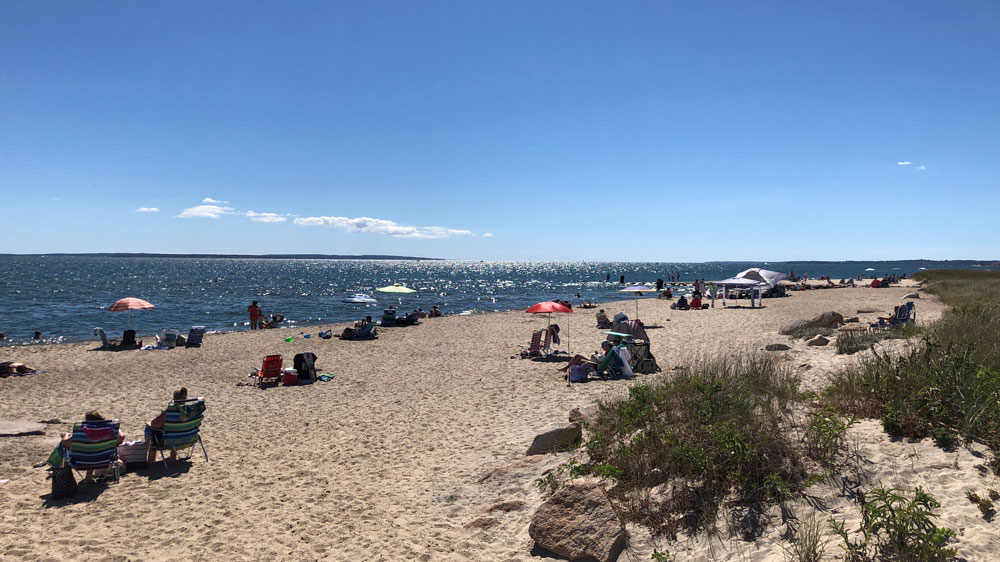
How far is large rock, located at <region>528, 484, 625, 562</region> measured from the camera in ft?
14.1

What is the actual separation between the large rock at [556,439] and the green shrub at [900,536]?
10.3ft

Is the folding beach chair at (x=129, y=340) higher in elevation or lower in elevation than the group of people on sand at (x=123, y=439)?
lower

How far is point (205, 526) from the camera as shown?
17.6 feet

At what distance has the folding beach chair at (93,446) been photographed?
20.4 feet

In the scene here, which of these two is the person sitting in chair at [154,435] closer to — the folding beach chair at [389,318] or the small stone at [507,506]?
the small stone at [507,506]

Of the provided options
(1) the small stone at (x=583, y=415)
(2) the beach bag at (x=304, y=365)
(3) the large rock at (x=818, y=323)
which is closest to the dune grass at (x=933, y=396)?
(1) the small stone at (x=583, y=415)

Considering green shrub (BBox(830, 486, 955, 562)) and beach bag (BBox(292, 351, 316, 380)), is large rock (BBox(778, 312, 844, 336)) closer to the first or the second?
green shrub (BBox(830, 486, 955, 562))

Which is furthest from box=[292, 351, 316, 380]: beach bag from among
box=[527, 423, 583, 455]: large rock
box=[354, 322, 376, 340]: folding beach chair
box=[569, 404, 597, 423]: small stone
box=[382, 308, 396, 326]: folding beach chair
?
box=[382, 308, 396, 326]: folding beach chair

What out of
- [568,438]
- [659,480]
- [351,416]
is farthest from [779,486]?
[351,416]

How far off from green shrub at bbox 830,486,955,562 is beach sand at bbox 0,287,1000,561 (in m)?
0.19

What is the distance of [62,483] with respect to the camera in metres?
5.98

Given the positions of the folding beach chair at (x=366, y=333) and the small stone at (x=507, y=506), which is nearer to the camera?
the small stone at (x=507, y=506)

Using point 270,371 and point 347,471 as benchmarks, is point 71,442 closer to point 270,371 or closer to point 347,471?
point 347,471

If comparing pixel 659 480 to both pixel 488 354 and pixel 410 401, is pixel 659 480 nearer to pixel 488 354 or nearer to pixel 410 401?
pixel 410 401
